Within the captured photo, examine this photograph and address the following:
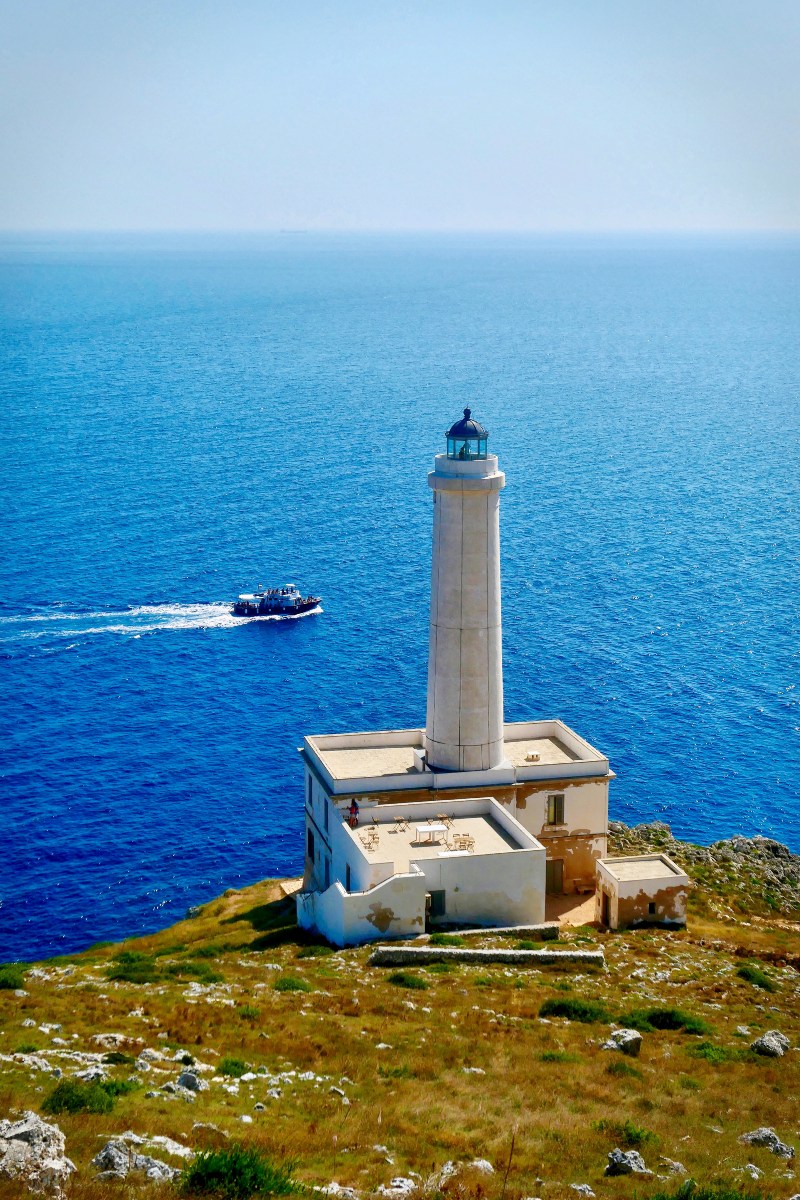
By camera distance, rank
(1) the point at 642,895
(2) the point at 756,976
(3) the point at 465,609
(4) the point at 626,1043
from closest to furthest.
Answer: (4) the point at 626,1043
(2) the point at 756,976
(1) the point at 642,895
(3) the point at 465,609

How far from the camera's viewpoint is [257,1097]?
26.2 m

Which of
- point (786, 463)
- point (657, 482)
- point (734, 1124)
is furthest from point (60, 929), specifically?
point (786, 463)

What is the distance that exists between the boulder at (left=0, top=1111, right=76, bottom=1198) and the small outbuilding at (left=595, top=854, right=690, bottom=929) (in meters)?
27.5

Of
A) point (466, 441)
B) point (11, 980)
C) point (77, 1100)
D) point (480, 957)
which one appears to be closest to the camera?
point (77, 1100)

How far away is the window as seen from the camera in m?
50.2

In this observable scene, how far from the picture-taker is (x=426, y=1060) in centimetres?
2950

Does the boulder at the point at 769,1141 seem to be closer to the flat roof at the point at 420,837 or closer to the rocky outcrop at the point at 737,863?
the flat roof at the point at 420,837

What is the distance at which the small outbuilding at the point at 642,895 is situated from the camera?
45.7m

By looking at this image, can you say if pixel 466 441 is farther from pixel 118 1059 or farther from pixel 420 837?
pixel 118 1059

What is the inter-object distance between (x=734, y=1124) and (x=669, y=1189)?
15.1ft

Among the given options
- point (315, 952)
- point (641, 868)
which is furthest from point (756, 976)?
point (315, 952)

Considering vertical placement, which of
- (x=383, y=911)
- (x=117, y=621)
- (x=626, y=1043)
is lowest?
(x=117, y=621)

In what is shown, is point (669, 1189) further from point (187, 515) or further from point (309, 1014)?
point (187, 515)

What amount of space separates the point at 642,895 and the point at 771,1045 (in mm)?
13533
